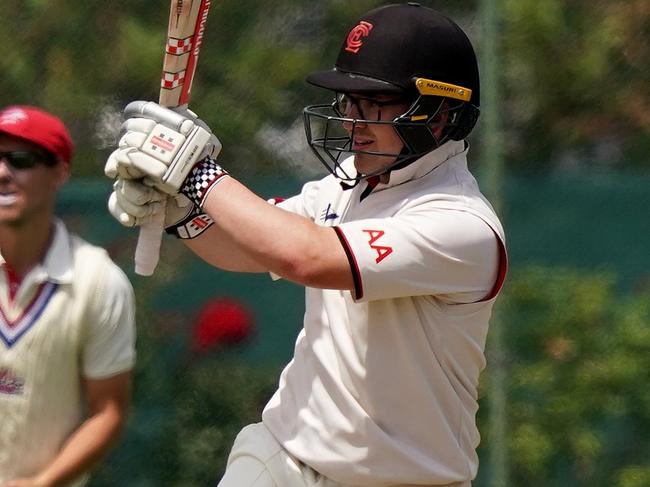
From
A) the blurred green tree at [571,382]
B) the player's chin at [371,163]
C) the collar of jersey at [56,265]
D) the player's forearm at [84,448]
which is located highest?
the player's chin at [371,163]

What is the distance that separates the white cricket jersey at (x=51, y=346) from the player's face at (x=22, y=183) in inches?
5.0

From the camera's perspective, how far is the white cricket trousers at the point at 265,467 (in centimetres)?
378

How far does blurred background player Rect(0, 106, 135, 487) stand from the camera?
13.4ft

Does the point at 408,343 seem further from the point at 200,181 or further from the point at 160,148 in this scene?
the point at 160,148

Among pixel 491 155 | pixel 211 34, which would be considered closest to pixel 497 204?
pixel 491 155

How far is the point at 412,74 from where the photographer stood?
371cm

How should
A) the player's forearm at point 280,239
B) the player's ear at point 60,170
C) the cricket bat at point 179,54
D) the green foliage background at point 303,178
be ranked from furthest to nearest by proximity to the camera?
the green foliage background at point 303,178, the player's ear at point 60,170, the cricket bat at point 179,54, the player's forearm at point 280,239

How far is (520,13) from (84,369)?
2672 mm

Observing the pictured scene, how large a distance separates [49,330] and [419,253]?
1.21 metres

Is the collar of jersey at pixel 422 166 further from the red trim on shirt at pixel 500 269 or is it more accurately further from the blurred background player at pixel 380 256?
the red trim on shirt at pixel 500 269

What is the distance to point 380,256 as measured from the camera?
3477 millimetres

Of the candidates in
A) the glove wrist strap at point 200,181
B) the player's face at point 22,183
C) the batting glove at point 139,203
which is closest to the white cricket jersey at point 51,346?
the player's face at point 22,183

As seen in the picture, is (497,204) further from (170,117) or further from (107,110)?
(170,117)

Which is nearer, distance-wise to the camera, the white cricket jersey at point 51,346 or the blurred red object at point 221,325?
the white cricket jersey at point 51,346
